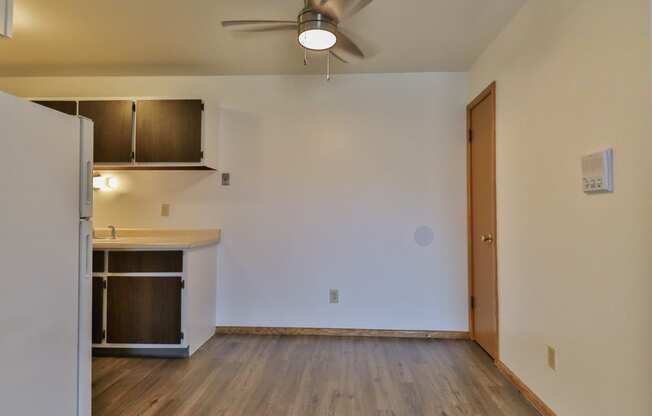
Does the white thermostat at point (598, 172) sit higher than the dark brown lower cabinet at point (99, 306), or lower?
higher

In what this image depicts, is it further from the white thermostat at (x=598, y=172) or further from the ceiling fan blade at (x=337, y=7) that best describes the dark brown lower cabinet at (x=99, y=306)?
the white thermostat at (x=598, y=172)

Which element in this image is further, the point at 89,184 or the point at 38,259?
the point at 89,184

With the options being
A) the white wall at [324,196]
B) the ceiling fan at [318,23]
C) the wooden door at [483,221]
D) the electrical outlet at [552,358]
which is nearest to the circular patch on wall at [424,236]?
the white wall at [324,196]

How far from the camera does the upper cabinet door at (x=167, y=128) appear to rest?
3172 millimetres

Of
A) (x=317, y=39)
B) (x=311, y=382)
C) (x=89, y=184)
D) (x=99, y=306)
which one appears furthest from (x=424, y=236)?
(x=99, y=306)

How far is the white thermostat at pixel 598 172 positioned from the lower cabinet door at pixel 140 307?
8.78 ft

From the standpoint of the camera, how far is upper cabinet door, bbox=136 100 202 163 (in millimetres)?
3172

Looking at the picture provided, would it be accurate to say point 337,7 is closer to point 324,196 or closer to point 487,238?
point 324,196

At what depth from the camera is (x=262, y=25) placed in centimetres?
208

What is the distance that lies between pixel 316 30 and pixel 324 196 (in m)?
1.63

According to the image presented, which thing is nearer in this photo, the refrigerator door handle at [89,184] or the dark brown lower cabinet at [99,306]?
the refrigerator door handle at [89,184]

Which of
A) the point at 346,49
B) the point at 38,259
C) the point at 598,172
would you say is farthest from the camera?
the point at 346,49

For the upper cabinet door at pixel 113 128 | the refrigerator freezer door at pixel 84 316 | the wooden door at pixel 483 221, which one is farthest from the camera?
the upper cabinet door at pixel 113 128

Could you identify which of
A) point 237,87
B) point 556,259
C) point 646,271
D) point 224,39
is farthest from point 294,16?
point 646,271
